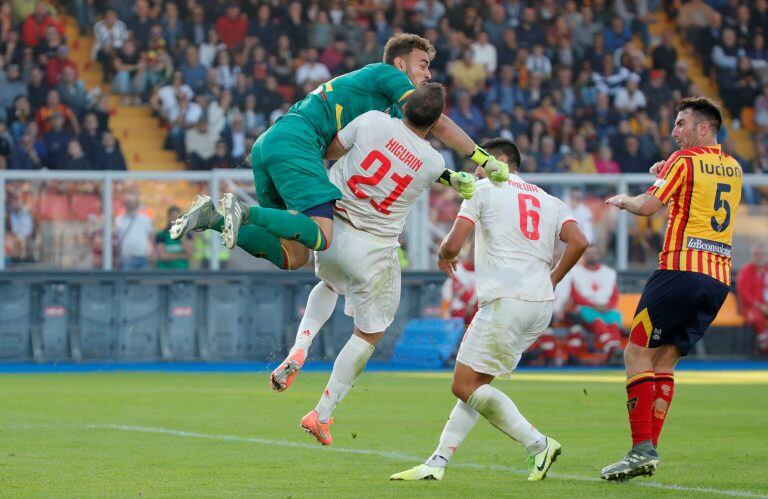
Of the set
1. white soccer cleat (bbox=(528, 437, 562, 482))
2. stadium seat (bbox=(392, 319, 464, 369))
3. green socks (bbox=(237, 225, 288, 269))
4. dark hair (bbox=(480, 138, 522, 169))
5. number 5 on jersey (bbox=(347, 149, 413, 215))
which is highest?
dark hair (bbox=(480, 138, 522, 169))

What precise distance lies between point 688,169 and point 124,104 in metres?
16.2

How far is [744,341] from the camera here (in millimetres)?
21656

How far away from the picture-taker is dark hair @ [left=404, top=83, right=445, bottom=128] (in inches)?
332

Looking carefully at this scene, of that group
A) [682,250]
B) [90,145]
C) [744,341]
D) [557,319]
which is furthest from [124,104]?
[682,250]

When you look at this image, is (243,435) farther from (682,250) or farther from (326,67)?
(326,67)

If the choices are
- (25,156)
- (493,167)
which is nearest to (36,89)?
(25,156)

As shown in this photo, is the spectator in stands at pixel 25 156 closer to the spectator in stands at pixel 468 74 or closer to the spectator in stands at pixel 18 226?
→ the spectator in stands at pixel 18 226

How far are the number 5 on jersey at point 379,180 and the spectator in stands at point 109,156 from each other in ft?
43.4

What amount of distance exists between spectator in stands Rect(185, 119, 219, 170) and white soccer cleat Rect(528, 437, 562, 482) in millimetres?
14418

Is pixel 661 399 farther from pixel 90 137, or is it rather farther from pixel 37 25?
pixel 37 25

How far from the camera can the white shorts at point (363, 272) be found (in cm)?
878

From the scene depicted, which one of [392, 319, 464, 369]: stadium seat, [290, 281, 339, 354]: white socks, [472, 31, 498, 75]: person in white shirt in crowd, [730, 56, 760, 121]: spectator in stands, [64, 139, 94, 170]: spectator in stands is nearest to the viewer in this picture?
[290, 281, 339, 354]: white socks

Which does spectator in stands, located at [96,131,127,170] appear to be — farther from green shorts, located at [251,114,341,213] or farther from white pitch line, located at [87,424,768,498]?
green shorts, located at [251,114,341,213]

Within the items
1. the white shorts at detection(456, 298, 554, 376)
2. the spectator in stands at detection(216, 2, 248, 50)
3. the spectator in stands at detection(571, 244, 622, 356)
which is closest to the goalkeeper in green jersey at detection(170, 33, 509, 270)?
the white shorts at detection(456, 298, 554, 376)
